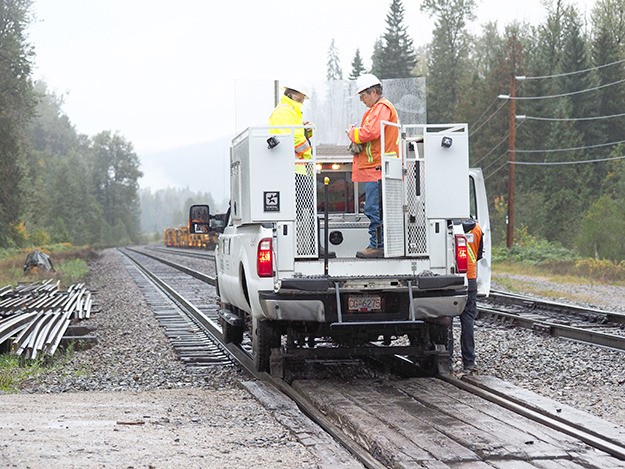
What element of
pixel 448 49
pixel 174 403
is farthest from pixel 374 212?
pixel 448 49

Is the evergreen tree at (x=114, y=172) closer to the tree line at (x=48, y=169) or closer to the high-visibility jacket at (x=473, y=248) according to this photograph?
the tree line at (x=48, y=169)

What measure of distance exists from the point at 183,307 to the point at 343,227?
460 inches

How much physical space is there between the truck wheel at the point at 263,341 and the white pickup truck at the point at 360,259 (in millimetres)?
14

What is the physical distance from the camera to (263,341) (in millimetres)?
10797

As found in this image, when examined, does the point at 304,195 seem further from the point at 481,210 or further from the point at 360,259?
the point at 481,210

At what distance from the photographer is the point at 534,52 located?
2899 inches

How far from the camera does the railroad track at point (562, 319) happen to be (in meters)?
14.0

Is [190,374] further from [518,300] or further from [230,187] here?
[518,300]

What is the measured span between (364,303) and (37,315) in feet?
33.1

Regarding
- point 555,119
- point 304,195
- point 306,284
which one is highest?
point 555,119

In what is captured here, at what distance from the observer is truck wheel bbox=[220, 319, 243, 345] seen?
13.9 m

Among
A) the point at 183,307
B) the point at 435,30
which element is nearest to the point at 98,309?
the point at 183,307

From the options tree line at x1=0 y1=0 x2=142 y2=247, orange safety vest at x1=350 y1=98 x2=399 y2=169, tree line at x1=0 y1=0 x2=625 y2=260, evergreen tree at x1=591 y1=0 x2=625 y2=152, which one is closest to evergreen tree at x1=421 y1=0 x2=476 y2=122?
tree line at x1=0 y1=0 x2=625 y2=260

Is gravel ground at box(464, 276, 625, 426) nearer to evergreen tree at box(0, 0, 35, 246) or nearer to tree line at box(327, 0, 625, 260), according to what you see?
tree line at box(327, 0, 625, 260)
